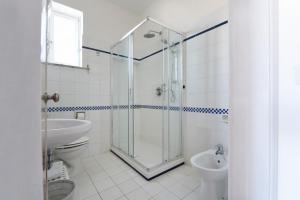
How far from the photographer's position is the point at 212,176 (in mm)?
1161

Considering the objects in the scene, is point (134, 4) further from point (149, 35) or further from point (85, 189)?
point (85, 189)

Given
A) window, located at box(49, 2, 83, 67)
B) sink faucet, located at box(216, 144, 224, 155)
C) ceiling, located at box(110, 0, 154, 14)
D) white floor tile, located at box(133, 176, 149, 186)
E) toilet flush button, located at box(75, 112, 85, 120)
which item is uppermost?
ceiling, located at box(110, 0, 154, 14)

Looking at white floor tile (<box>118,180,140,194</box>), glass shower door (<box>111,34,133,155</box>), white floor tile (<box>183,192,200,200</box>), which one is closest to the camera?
white floor tile (<box>183,192,200,200</box>)

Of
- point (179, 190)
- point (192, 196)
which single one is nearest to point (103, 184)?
point (179, 190)

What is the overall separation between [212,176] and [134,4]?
9.92 feet

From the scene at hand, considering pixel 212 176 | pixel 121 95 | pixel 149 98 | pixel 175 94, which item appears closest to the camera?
pixel 212 176

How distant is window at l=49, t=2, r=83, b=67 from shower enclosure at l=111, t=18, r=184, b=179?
603 mm

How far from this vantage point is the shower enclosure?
2.11 m

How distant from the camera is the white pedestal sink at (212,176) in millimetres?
1168

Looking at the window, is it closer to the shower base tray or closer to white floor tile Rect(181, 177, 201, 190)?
the shower base tray

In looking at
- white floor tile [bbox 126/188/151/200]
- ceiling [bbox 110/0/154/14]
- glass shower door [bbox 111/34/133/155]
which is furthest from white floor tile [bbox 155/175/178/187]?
ceiling [bbox 110/0/154/14]

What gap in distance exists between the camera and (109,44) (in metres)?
2.59

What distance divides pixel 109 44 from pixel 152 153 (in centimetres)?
209

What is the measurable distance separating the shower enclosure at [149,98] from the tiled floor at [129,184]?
0.12 metres
